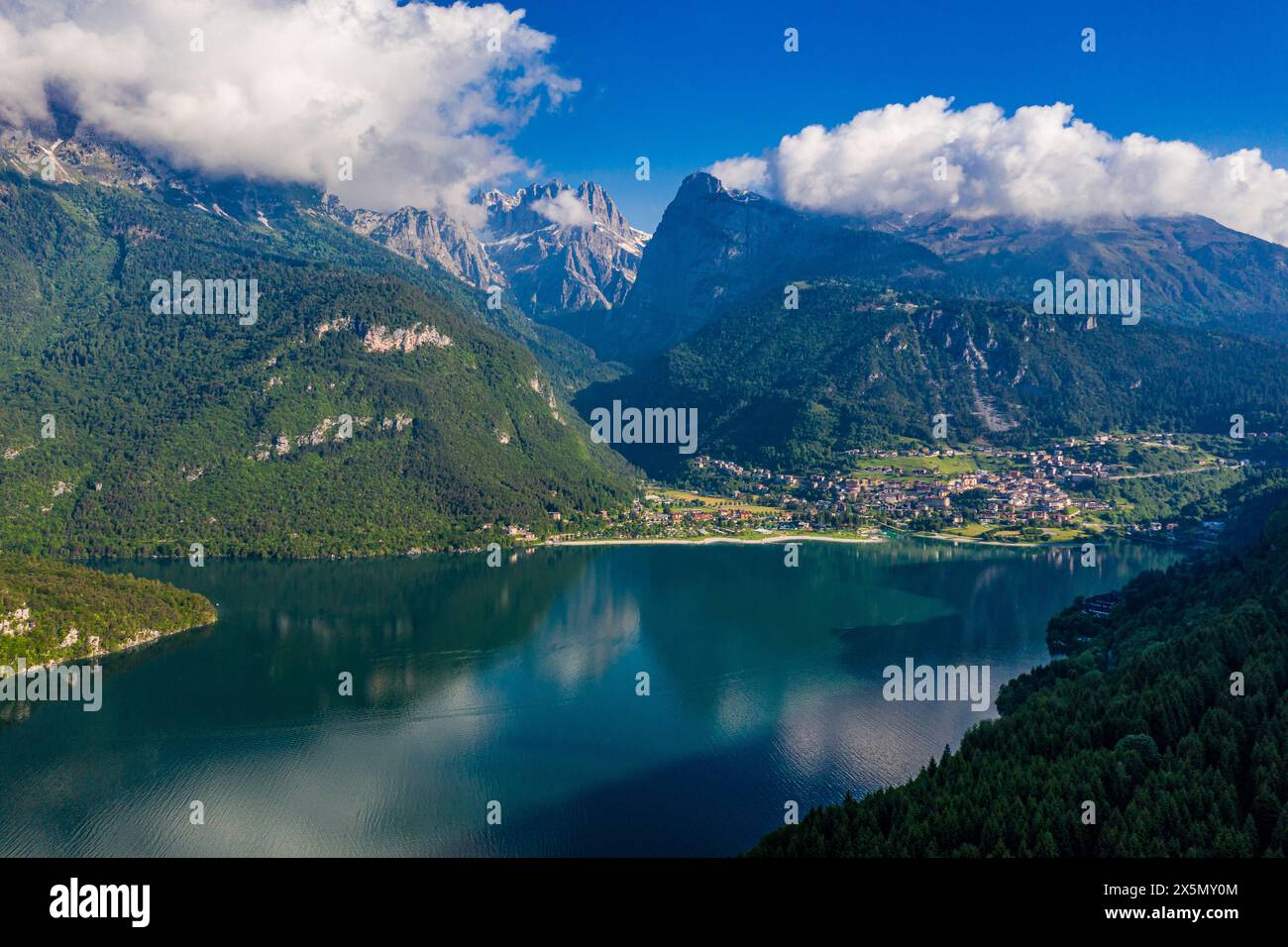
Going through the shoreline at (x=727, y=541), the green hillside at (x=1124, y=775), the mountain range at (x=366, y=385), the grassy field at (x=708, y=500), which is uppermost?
the mountain range at (x=366, y=385)

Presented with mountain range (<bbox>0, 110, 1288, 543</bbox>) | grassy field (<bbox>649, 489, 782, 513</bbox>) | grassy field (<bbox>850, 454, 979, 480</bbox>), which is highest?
mountain range (<bbox>0, 110, 1288, 543</bbox>)

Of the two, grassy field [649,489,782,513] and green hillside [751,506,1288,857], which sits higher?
grassy field [649,489,782,513]

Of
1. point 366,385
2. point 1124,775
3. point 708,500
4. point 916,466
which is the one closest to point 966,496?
point 916,466

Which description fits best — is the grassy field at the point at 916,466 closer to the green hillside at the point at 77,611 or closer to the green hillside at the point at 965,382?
the green hillside at the point at 965,382

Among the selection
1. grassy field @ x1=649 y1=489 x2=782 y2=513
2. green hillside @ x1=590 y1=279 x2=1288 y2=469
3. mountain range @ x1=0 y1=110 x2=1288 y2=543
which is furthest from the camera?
green hillside @ x1=590 y1=279 x2=1288 y2=469

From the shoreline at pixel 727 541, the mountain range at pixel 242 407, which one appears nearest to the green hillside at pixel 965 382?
the mountain range at pixel 242 407

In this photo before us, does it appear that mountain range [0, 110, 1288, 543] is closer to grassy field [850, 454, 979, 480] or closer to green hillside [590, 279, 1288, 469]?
green hillside [590, 279, 1288, 469]

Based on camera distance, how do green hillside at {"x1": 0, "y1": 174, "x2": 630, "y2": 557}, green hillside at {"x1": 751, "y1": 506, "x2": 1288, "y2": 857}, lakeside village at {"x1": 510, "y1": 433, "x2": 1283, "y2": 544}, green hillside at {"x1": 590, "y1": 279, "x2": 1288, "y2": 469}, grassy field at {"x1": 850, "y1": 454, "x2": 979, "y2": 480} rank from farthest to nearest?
green hillside at {"x1": 590, "y1": 279, "x2": 1288, "y2": 469}, grassy field at {"x1": 850, "y1": 454, "x2": 979, "y2": 480}, lakeside village at {"x1": 510, "y1": 433, "x2": 1283, "y2": 544}, green hillside at {"x1": 0, "y1": 174, "x2": 630, "y2": 557}, green hillside at {"x1": 751, "y1": 506, "x2": 1288, "y2": 857}

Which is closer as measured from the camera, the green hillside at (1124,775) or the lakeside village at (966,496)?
the green hillside at (1124,775)

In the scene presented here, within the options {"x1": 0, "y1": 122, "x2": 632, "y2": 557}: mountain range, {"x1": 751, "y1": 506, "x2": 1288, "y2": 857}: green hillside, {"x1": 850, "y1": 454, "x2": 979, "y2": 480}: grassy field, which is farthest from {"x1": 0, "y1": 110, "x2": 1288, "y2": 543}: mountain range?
{"x1": 751, "y1": 506, "x2": 1288, "y2": 857}: green hillside
